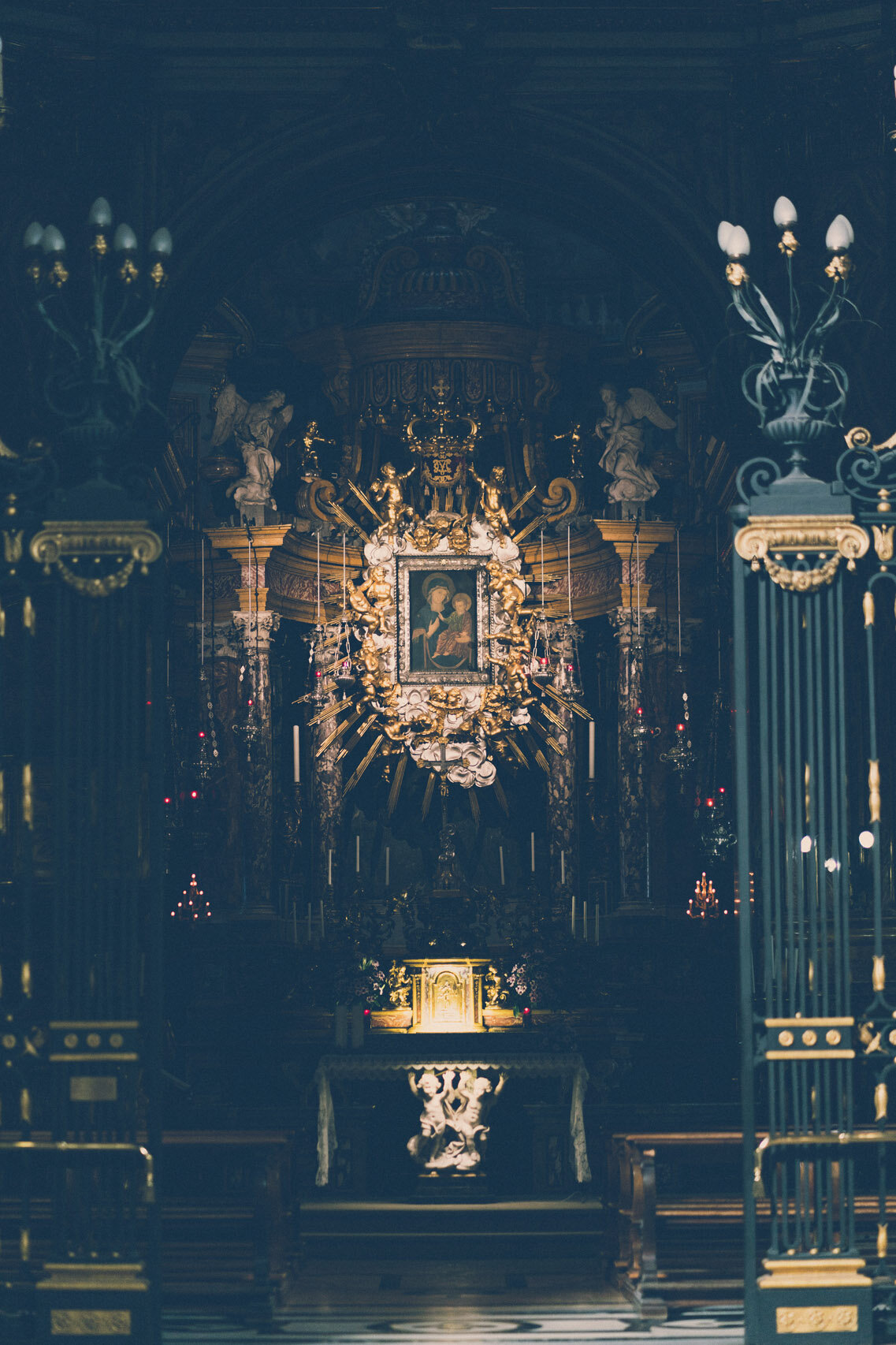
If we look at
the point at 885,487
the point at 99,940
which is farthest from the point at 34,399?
the point at 885,487

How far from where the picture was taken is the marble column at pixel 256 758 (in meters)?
14.4

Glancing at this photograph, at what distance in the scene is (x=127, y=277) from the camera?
22.8 ft

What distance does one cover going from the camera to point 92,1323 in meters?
6.87

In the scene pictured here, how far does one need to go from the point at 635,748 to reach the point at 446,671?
1511 millimetres

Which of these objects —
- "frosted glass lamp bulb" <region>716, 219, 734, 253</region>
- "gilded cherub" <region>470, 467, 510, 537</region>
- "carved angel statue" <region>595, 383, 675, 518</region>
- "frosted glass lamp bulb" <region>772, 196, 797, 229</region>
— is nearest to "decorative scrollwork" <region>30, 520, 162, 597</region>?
"frosted glass lamp bulb" <region>716, 219, 734, 253</region>

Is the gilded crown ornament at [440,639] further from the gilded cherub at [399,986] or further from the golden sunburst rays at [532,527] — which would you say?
the gilded cherub at [399,986]

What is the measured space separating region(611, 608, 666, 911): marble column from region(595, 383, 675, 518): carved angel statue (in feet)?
2.77

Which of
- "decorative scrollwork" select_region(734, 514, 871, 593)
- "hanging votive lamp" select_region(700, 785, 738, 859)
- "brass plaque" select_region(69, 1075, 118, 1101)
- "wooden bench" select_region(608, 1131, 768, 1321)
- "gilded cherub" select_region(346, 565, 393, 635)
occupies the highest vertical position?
"gilded cherub" select_region(346, 565, 393, 635)

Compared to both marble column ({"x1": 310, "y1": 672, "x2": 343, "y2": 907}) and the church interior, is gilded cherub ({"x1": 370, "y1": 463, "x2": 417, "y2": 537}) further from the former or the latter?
marble column ({"x1": 310, "y1": 672, "x2": 343, "y2": 907})

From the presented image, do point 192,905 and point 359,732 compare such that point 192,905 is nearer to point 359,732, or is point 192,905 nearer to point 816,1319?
point 359,732

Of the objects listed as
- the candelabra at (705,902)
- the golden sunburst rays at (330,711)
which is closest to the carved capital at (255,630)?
the golden sunburst rays at (330,711)

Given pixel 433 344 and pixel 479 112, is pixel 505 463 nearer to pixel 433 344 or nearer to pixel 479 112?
pixel 433 344

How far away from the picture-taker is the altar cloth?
1278 centimetres

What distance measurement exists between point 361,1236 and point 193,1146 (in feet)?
8.62
